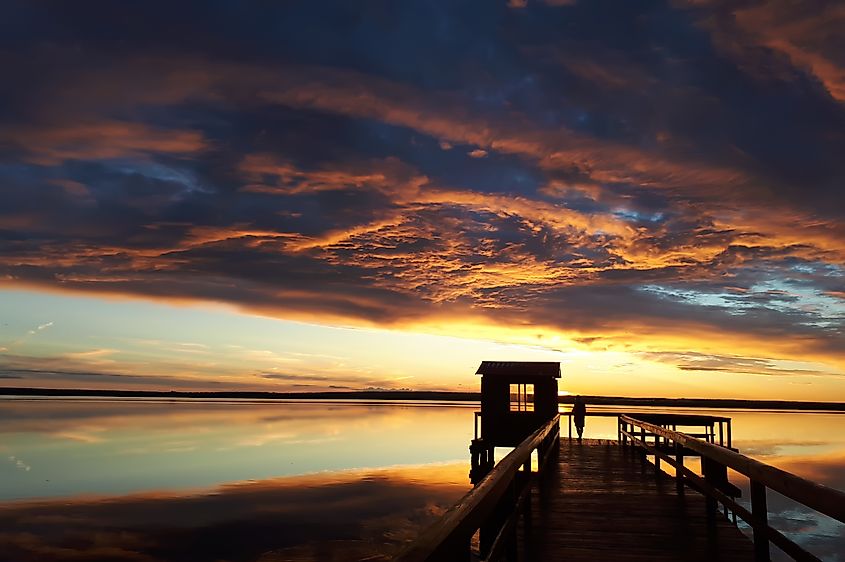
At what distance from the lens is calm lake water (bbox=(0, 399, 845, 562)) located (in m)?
16.6

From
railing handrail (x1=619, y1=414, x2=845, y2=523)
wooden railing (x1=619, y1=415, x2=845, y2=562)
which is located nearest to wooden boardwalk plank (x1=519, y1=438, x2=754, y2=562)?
wooden railing (x1=619, y1=415, x2=845, y2=562)

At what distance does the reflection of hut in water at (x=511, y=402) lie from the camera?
2919cm

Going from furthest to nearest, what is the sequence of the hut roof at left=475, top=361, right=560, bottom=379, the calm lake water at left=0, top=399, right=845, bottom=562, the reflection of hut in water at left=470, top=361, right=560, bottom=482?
1. the hut roof at left=475, top=361, right=560, bottom=379
2. the reflection of hut in water at left=470, top=361, right=560, bottom=482
3. the calm lake water at left=0, top=399, right=845, bottom=562

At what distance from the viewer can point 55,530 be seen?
A: 59.6 ft

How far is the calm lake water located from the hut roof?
17.6ft

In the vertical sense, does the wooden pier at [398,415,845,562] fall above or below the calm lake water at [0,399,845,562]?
above

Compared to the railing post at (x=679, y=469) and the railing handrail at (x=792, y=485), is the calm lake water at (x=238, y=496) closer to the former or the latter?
the railing post at (x=679, y=469)

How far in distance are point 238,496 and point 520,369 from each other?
46.3ft

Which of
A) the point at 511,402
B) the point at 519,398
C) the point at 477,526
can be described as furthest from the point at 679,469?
the point at 519,398

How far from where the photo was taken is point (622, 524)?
773cm

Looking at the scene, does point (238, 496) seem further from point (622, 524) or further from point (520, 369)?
point (622, 524)

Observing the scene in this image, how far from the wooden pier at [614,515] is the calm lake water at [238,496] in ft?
23.0

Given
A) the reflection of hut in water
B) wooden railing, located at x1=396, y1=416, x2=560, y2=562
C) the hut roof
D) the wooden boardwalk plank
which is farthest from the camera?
the hut roof

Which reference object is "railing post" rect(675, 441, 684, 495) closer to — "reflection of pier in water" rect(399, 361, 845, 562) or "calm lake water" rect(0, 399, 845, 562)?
"reflection of pier in water" rect(399, 361, 845, 562)
